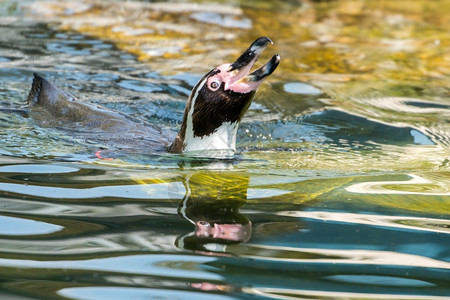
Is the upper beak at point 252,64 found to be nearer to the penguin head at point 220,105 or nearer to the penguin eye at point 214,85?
the penguin head at point 220,105

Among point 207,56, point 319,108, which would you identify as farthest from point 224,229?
point 207,56

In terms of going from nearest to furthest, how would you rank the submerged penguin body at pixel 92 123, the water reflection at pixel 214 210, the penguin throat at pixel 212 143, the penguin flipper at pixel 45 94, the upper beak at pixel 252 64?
the water reflection at pixel 214 210
the upper beak at pixel 252 64
the penguin throat at pixel 212 143
the submerged penguin body at pixel 92 123
the penguin flipper at pixel 45 94

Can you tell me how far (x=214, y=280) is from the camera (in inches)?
120

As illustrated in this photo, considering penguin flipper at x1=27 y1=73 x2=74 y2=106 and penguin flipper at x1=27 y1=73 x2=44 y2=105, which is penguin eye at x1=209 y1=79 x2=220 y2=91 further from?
penguin flipper at x1=27 y1=73 x2=44 y2=105

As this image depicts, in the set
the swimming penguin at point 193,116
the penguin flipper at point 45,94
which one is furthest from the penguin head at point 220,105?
the penguin flipper at point 45,94

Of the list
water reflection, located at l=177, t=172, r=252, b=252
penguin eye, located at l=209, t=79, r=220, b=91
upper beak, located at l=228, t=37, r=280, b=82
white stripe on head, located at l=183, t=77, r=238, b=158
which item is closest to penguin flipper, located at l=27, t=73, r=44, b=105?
white stripe on head, located at l=183, t=77, r=238, b=158

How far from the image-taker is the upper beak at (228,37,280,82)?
17.0ft

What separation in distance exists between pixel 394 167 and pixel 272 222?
1887 millimetres

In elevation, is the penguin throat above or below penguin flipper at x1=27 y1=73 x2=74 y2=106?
below

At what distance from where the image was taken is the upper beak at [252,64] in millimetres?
5168

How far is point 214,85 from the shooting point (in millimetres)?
5512

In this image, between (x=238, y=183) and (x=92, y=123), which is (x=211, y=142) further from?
(x=92, y=123)

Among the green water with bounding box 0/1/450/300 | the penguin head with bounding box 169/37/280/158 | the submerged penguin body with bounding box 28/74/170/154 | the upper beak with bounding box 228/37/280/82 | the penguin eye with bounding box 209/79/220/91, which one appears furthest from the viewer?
the submerged penguin body with bounding box 28/74/170/154

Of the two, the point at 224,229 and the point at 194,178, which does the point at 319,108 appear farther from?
the point at 224,229
